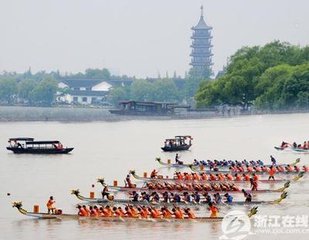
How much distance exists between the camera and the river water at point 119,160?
60312 millimetres

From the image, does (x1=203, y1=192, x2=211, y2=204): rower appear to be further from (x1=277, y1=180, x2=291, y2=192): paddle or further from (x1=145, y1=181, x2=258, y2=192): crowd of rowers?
(x1=277, y1=180, x2=291, y2=192): paddle

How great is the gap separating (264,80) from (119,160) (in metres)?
65.7

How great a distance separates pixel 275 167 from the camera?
84125 millimetres

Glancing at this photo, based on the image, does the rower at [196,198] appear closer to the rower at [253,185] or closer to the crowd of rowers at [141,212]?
the crowd of rowers at [141,212]

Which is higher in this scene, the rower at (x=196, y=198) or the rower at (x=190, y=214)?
the rower at (x=196, y=198)

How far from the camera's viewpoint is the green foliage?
167 meters

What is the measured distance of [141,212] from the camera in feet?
203

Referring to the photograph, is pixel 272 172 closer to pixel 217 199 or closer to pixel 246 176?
pixel 246 176

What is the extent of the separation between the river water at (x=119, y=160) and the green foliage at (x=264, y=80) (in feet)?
14.3

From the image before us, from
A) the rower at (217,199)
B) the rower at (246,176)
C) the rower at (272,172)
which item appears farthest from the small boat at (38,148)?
the rower at (217,199)

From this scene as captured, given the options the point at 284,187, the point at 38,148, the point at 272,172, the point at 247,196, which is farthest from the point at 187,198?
the point at 38,148

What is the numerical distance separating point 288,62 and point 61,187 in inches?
4422

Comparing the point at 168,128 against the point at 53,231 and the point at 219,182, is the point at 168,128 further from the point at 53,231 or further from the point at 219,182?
the point at 53,231

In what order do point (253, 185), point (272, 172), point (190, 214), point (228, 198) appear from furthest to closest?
point (272, 172) < point (253, 185) < point (228, 198) < point (190, 214)
